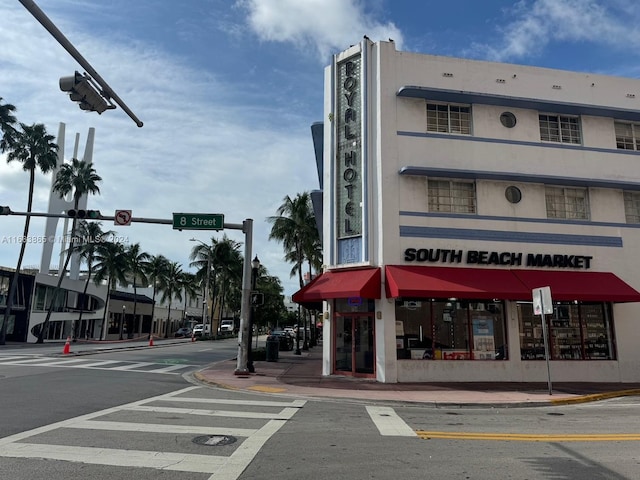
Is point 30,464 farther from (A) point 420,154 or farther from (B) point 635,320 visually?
(B) point 635,320

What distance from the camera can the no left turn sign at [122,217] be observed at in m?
17.6

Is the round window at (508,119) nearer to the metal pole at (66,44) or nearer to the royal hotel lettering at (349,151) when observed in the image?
the royal hotel lettering at (349,151)

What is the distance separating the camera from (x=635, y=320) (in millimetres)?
17703

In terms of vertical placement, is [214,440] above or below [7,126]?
below

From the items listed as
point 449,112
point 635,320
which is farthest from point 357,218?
point 635,320

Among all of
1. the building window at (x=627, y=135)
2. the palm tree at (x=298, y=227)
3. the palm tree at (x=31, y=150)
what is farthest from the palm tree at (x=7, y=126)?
the building window at (x=627, y=135)

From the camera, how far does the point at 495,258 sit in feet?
56.3

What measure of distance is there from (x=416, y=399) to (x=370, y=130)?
9726 millimetres

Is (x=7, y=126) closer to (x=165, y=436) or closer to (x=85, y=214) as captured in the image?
(x=85, y=214)

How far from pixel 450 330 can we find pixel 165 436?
11620 mm

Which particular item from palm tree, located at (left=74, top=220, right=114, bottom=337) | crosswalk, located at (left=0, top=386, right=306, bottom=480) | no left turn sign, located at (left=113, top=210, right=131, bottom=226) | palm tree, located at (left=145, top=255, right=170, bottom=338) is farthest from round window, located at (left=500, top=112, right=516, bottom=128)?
palm tree, located at (left=145, top=255, right=170, bottom=338)

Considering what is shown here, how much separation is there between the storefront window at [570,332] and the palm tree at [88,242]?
43.7 meters

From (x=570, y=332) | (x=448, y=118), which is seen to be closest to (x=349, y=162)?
(x=448, y=118)

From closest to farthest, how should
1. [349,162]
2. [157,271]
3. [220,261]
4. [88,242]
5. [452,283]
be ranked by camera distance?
[452,283] < [349,162] < [88,242] < [220,261] < [157,271]
